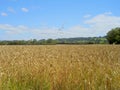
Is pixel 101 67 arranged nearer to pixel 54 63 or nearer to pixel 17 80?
pixel 54 63

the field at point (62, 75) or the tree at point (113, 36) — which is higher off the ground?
the tree at point (113, 36)

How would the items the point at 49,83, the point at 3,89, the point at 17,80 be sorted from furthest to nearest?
1. the point at 17,80
2. the point at 49,83
3. the point at 3,89

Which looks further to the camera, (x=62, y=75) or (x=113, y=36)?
(x=113, y=36)

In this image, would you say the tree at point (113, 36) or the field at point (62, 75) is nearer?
the field at point (62, 75)

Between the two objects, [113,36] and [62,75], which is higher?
[113,36]

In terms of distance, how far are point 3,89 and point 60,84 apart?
4.53 ft

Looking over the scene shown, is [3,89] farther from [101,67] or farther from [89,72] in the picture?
[101,67]

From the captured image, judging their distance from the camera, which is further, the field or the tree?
the tree

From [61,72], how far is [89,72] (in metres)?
0.76

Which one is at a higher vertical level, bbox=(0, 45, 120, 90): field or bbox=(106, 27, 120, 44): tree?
bbox=(106, 27, 120, 44): tree

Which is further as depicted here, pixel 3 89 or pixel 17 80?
pixel 17 80

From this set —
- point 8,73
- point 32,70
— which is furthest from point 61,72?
point 8,73

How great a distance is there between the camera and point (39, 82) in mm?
6664

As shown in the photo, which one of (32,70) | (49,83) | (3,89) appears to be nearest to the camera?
(3,89)
